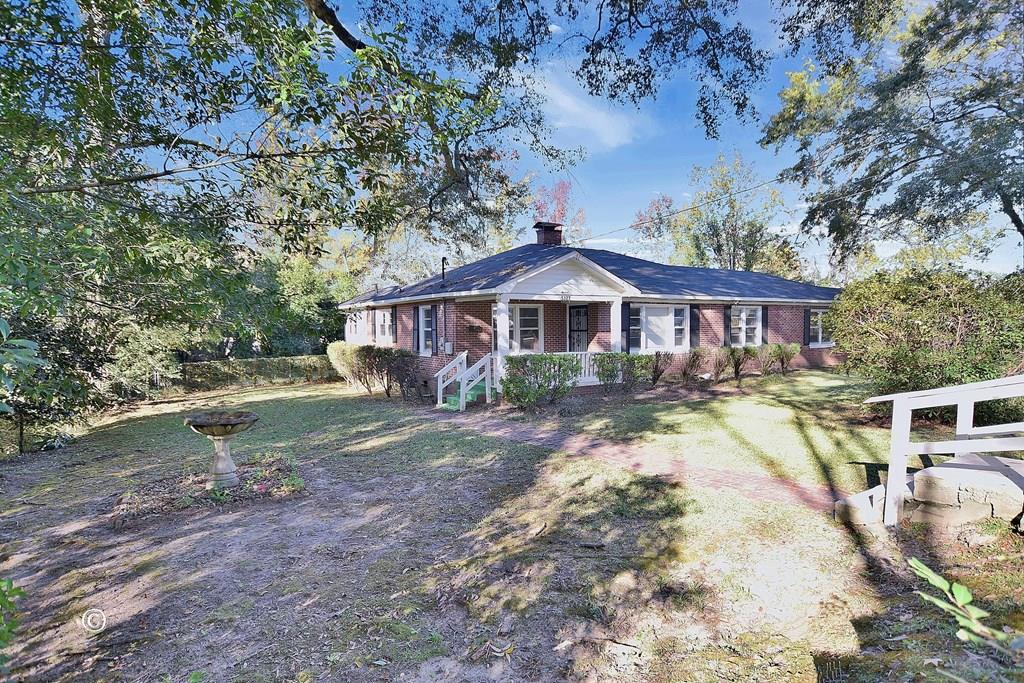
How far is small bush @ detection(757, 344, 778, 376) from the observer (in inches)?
701

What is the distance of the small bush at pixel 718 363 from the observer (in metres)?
16.4

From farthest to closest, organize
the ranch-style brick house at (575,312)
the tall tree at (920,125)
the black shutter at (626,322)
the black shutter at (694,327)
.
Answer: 1. the black shutter at (694,327)
2. the black shutter at (626,322)
3. the ranch-style brick house at (575,312)
4. the tall tree at (920,125)

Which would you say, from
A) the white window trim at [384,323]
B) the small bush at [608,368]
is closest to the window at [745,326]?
the small bush at [608,368]

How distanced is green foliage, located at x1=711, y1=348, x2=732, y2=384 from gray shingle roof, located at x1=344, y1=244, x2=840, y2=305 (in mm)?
2104

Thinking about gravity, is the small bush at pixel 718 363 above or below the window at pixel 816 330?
below

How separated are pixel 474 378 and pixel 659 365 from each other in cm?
587

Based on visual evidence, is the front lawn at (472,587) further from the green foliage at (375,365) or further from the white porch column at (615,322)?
the white porch column at (615,322)

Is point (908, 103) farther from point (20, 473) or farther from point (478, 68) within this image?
point (20, 473)

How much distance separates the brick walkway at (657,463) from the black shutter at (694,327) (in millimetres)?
9353

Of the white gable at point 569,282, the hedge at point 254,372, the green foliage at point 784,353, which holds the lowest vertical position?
the hedge at point 254,372

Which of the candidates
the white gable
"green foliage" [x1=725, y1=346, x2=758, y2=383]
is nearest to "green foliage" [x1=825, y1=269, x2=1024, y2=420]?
the white gable

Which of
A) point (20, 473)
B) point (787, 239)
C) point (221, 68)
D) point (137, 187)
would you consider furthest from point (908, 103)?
point (20, 473)

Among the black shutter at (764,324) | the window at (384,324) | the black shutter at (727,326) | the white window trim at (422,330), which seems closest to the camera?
the white window trim at (422,330)

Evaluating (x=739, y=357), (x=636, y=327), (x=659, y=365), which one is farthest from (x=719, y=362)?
(x=636, y=327)
